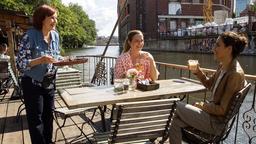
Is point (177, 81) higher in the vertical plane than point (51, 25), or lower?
lower

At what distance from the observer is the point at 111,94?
4.01m

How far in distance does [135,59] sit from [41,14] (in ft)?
5.83

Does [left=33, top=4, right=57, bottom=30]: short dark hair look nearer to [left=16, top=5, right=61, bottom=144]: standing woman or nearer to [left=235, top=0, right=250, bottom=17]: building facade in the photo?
[left=16, top=5, right=61, bottom=144]: standing woman

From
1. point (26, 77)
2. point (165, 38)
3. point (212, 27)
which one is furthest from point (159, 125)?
point (165, 38)

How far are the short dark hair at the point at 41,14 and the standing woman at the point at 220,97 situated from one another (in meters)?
1.76

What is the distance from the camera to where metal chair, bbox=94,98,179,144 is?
2.98m

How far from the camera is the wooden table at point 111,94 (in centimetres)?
366

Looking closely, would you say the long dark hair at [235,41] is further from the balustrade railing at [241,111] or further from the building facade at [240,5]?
the building facade at [240,5]

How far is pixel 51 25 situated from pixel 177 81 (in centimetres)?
200

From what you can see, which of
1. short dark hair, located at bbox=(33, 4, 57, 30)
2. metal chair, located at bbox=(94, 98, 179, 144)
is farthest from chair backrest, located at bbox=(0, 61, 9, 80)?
metal chair, located at bbox=(94, 98, 179, 144)

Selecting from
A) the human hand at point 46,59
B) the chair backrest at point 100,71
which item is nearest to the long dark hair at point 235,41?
the human hand at point 46,59

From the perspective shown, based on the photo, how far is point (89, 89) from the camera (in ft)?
14.2

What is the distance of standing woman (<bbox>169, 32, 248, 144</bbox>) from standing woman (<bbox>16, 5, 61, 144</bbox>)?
1497mm

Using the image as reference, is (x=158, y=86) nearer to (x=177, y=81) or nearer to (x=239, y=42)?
(x=177, y=81)
